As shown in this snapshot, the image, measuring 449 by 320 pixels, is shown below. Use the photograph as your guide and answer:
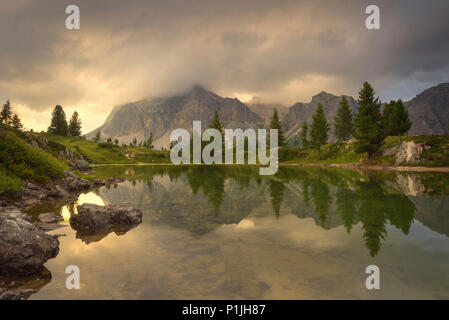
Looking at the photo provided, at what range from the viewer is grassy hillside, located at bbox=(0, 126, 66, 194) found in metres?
19.4

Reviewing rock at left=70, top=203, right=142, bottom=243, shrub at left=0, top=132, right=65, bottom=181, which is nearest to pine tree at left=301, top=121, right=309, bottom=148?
shrub at left=0, top=132, right=65, bottom=181

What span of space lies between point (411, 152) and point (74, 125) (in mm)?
180226

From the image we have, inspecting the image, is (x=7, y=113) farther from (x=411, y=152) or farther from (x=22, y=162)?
(x=411, y=152)

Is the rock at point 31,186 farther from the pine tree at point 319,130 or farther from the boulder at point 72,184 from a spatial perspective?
the pine tree at point 319,130

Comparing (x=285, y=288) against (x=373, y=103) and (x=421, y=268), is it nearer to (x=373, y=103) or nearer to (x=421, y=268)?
(x=421, y=268)

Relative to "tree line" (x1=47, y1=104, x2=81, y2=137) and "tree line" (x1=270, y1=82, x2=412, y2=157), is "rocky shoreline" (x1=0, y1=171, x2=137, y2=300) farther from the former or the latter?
"tree line" (x1=47, y1=104, x2=81, y2=137)

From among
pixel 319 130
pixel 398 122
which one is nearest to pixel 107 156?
pixel 319 130

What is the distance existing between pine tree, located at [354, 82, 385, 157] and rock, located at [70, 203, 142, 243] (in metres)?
65.7

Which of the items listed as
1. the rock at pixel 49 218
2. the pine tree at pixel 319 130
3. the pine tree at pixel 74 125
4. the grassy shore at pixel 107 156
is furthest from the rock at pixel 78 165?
the pine tree at pixel 74 125

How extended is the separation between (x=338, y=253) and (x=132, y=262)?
7.68 meters

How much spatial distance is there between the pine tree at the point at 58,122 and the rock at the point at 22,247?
163 metres

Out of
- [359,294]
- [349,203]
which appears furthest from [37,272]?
[349,203]

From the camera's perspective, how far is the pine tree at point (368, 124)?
63.8 meters
